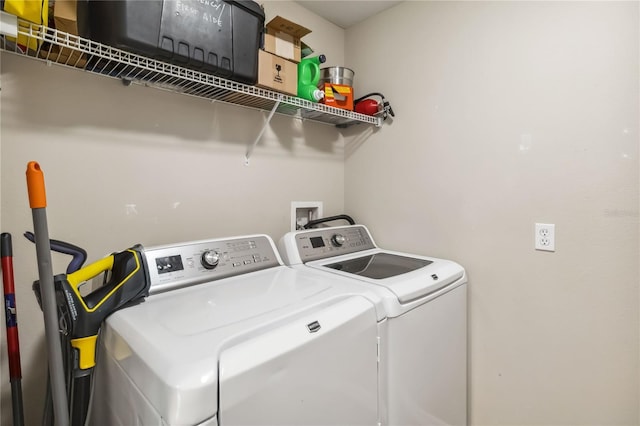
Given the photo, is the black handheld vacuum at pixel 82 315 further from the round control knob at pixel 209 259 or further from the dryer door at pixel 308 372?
the dryer door at pixel 308 372

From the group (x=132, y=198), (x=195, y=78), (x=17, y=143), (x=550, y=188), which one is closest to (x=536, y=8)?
(x=550, y=188)

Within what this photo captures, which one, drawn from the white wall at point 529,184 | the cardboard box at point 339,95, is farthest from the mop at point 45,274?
the white wall at point 529,184

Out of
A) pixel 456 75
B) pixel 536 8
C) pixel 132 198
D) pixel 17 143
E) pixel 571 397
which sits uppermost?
pixel 536 8

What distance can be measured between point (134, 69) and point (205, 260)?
2.51ft

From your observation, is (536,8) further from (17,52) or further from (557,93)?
(17,52)

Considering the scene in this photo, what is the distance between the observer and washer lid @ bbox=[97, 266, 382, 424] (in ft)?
2.12

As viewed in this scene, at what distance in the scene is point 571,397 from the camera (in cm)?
136

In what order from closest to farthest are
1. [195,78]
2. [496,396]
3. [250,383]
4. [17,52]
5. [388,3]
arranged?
[250,383]
[17,52]
[195,78]
[496,396]
[388,3]

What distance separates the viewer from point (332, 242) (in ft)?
5.81

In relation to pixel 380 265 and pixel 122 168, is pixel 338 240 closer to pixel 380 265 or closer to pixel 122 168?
pixel 380 265

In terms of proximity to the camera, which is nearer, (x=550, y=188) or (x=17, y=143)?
(x=17, y=143)

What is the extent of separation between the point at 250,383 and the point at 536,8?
1813 mm

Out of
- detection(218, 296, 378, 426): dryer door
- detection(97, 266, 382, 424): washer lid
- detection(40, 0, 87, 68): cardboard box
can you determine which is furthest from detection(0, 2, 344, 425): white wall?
detection(218, 296, 378, 426): dryer door

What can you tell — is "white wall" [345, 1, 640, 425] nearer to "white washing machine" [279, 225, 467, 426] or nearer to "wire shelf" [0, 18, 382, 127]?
"white washing machine" [279, 225, 467, 426]
